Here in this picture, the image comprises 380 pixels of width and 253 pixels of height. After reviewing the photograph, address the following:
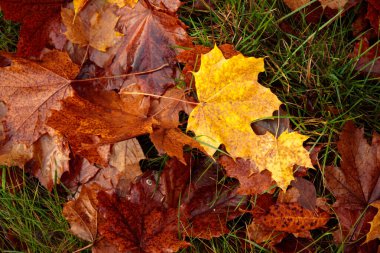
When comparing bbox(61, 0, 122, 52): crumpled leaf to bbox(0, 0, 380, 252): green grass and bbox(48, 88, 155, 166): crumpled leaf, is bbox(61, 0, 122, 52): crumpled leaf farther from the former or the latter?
bbox(0, 0, 380, 252): green grass

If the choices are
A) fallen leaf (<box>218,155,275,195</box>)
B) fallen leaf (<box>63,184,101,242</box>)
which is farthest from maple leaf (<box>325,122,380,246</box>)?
fallen leaf (<box>63,184,101,242</box>)

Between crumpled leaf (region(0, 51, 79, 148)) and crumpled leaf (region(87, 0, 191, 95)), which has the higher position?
crumpled leaf (region(87, 0, 191, 95))

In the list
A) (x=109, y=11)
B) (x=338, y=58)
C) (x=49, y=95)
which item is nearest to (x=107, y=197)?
(x=49, y=95)

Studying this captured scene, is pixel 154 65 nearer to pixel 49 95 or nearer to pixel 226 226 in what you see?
pixel 49 95

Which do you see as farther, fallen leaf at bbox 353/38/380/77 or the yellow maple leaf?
fallen leaf at bbox 353/38/380/77

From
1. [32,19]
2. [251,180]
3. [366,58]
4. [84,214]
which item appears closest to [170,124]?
[251,180]

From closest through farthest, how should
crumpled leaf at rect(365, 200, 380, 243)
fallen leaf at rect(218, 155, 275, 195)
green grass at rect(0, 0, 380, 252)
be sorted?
crumpled leaf at rect(365, 200, 380, 243)
fallen leaf at rect(218, 155, 275, 195)
green grass at rect(0, 0, 380, 252)

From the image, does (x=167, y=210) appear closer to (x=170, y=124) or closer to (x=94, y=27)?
(x=170, y=124)

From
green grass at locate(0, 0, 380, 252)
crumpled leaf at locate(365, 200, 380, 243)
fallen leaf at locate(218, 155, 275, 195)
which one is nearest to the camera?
crumpled leaf at locate(365, 200, 380, 243)

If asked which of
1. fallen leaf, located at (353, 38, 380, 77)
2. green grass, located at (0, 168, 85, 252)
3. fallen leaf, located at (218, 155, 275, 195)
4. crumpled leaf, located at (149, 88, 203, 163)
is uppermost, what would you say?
fallen leaf, located at (353, 38, 380, 77)
